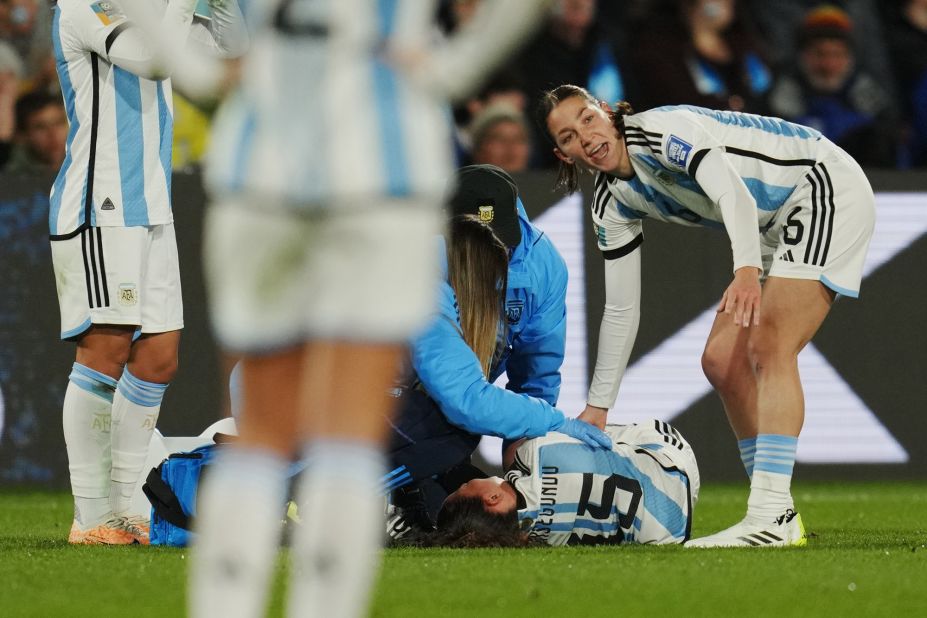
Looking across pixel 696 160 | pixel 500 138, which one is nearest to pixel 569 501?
pixel 696 160

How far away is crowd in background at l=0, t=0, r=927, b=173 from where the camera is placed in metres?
7.43

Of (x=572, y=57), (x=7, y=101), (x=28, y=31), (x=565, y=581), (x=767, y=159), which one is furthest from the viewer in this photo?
(x=572, y=57)

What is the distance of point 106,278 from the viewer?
4785 mm

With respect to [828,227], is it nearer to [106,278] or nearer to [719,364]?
[719,364]

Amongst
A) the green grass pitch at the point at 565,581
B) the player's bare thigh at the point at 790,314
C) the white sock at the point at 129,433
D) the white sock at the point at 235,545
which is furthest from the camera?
the white sock at the point at 129,433

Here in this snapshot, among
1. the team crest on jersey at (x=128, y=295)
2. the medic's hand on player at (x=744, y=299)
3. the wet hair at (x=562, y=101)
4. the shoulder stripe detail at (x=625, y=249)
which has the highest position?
the wet hair at (x=562, y=101)

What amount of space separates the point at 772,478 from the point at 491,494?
87cm

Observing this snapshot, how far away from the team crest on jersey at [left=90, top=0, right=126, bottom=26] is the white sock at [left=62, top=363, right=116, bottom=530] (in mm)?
1116

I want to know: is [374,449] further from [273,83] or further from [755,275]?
[755,275]

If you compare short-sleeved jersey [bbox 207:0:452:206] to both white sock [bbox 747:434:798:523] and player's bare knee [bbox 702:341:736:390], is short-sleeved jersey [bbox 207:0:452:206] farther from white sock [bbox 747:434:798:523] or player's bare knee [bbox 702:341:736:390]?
player's bare knee [bbox 702:341:736:390]

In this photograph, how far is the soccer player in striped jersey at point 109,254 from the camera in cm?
478

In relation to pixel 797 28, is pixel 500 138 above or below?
below

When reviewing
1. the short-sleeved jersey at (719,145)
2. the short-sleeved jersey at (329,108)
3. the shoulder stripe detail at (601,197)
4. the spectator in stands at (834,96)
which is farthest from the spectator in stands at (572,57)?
the short-sleeved jersey at (329,108)

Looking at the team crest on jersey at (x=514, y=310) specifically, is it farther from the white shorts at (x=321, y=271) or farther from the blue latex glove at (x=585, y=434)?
the white shorts at (x=321, y=271)
